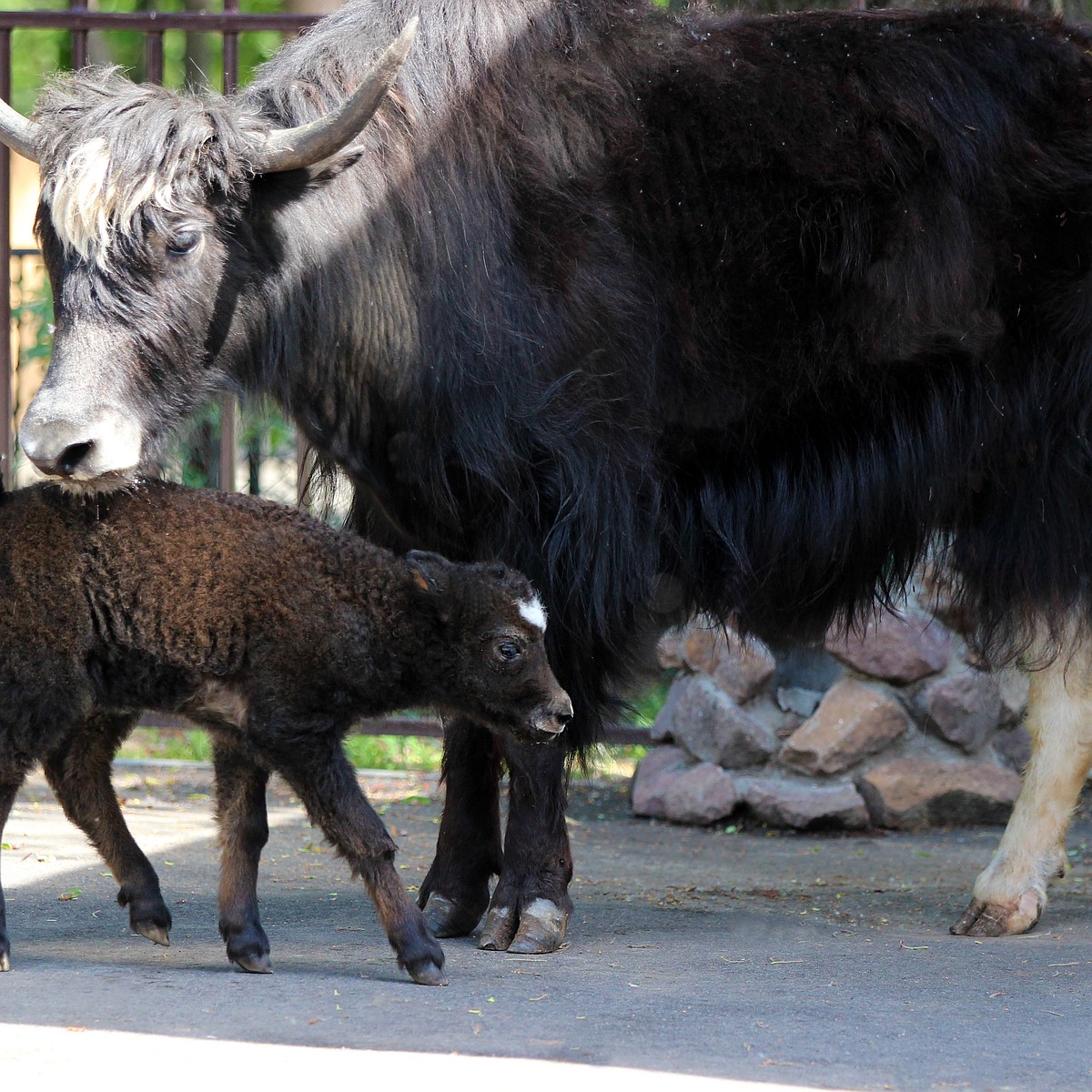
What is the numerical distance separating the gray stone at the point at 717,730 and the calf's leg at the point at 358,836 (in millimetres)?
2849

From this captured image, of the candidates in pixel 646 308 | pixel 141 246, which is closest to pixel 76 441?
pixel 141 246

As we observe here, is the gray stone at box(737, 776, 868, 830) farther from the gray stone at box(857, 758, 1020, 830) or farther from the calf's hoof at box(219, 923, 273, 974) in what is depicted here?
the calf's hoof at box(219, 923, 273, 974)

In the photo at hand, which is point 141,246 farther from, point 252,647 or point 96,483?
point 252,647

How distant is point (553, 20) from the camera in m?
4.23

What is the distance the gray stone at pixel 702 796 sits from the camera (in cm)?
623

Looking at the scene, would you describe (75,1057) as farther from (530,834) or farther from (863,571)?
(863,571)

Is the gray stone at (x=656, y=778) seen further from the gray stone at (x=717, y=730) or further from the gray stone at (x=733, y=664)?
the gray stone at (x=733, y=664)

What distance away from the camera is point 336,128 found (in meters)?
3.69

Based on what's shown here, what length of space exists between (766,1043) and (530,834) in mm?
1087

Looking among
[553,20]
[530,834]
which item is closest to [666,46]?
[553,20]

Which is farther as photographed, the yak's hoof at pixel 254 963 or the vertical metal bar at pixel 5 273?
the vertical metal bar at pixel 5 273

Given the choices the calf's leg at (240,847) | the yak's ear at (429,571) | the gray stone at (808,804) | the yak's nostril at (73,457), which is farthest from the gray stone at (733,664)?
the yak's nostril at (73,457)

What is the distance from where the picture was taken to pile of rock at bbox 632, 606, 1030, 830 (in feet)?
20.2

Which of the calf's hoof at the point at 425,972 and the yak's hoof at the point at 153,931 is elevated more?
the calf's hoof at the point at 425,972
